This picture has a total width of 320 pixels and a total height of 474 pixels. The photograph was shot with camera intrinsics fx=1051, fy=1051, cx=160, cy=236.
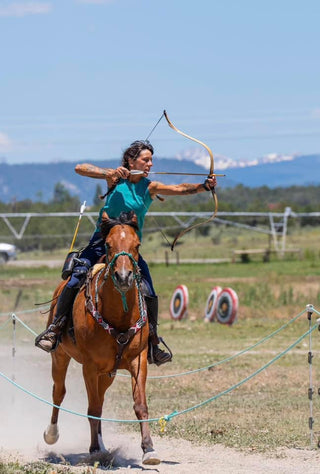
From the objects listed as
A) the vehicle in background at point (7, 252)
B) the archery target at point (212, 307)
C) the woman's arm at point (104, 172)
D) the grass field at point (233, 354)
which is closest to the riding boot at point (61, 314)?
the woman's arm at point (104, 172)

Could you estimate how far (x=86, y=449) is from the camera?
11.9 meters

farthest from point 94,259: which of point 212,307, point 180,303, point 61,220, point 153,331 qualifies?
point 61,220

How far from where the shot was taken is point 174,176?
35.2 feet

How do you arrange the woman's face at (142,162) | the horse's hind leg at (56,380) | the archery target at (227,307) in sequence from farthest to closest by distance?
the archery target at (227,307)
the horse's hind leg at (56,380)
the woman's face at (142,162)

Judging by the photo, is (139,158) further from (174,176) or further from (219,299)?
(219,299)

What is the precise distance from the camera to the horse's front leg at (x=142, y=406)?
32.4 feet

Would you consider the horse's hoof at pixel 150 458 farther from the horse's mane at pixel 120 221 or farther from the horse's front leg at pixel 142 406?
the horse's mane at pixel 120 221

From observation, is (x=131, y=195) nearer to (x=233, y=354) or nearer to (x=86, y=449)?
(x=86, y=449)

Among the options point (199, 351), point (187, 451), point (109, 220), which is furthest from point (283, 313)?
point (109, 220)

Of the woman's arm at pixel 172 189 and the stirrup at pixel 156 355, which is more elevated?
the woman's arm at pixel 172 189

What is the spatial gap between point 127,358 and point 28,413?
4.53 metres

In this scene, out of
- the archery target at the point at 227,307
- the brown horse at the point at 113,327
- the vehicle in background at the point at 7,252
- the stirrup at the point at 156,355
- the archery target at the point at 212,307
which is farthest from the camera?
the vehicle in background at the point at 7,252

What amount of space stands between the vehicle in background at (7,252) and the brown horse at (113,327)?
32915mm

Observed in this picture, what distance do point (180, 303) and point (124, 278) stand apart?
18.4 m
